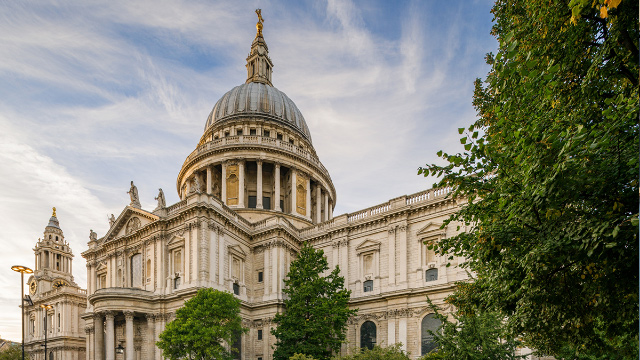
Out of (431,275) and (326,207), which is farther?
(326,207)

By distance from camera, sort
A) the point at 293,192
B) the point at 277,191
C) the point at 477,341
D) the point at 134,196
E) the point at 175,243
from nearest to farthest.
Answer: the point at 477,341 → the point at 175,243 → the point at 134,196 → the point at 277,191 → the point at 293,192

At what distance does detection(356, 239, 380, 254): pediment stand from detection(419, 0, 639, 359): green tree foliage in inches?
1037

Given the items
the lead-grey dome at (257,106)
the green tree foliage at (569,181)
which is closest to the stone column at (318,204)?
the lead-grey dome at (257,106)

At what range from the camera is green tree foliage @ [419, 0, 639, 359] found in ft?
25.7

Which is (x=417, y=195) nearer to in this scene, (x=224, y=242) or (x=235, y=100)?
(x=224, y=242)

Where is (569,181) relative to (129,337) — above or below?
above

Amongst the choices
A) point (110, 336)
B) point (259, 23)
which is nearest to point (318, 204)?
point (110, 336)

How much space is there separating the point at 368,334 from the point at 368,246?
7434 millimetres

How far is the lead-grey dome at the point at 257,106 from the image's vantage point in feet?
188

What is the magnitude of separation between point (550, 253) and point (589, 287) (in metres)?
1.29

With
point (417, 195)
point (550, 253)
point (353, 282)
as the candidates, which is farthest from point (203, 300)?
point (550, 253)

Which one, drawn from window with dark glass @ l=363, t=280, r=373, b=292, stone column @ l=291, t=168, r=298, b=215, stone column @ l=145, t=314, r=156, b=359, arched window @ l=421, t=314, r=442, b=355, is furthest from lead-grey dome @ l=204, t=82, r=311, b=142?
arched window @ l=421, t=314, r=442, b=355

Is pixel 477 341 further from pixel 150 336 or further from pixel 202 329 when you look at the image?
pixel 150 336

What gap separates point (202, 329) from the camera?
25875 mm
